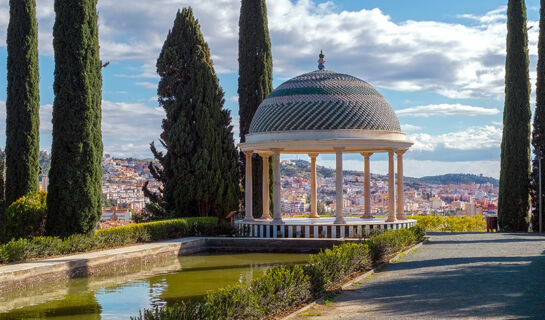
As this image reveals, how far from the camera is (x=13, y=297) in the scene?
13.4m

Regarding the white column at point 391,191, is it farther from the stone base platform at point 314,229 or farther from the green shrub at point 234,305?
the green shrub at point 234,305

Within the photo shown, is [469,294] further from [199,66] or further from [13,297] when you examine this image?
[199,66]

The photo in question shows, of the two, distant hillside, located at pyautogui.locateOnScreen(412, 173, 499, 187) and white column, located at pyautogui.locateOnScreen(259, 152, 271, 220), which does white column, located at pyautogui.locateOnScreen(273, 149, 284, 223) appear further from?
distant hillside, located at pyautogui.locateOnScreen(412, 173, 499, 187)

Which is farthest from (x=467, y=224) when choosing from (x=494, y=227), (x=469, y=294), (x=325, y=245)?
(x=469, y=294)

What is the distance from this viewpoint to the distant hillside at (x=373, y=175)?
6794cm

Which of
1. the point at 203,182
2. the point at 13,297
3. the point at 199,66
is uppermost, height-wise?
the point at 199,66

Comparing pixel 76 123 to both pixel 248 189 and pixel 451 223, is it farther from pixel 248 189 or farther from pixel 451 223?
pixel 451 223

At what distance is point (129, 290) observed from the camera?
46.0ft

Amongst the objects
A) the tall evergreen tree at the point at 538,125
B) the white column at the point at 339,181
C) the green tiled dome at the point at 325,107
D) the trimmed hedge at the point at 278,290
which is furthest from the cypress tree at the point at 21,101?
the tall evergreen tree at the point at 538,125

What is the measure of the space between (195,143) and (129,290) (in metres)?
13.9

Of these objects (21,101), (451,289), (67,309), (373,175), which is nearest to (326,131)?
(21,101)

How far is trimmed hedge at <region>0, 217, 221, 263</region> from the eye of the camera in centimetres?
1617

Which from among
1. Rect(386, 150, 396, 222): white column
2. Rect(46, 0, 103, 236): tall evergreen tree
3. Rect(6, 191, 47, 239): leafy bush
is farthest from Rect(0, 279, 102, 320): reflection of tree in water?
Rect(386, 150, 396, 222): white column

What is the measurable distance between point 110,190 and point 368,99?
3523 centimetres
